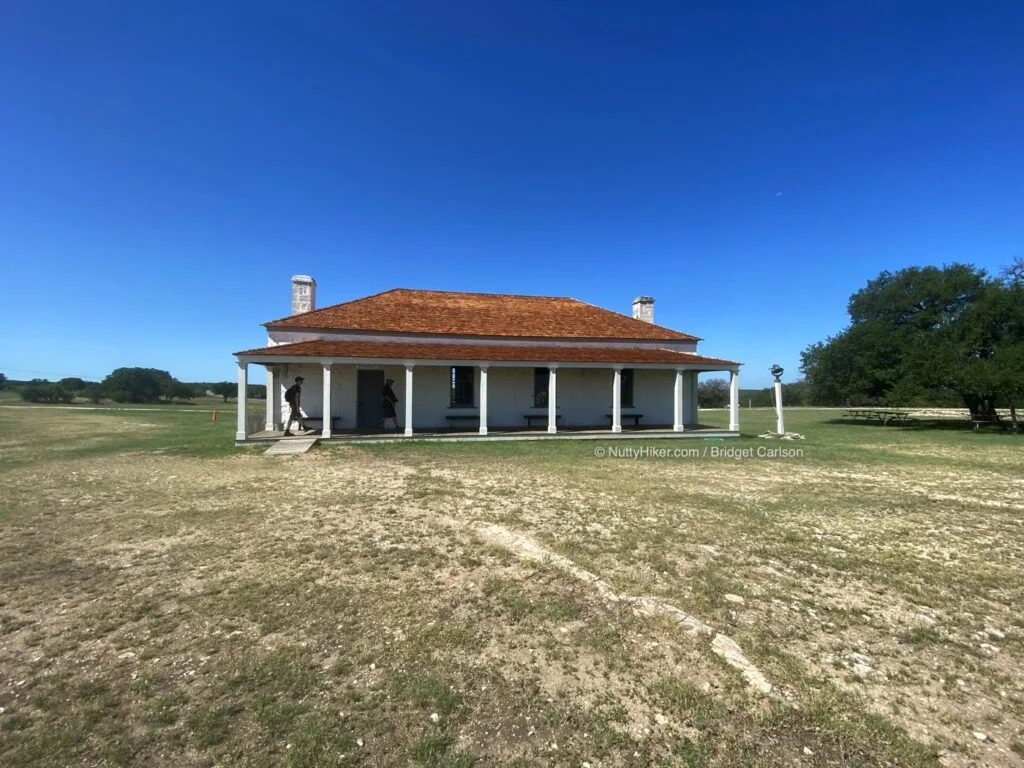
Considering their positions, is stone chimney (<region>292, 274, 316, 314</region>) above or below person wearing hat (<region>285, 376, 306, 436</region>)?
above

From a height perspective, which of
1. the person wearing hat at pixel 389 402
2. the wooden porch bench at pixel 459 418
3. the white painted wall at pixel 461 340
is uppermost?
the white painted wall at pixel 461 340

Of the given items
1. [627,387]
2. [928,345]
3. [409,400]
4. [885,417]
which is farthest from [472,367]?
[885,417]

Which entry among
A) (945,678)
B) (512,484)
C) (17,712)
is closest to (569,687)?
(945,678)

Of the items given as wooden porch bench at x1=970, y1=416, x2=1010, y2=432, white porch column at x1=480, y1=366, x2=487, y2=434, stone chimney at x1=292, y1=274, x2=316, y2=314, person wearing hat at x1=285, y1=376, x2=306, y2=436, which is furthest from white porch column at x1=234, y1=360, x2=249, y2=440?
wooden porch bench at x1=970, y1=416, x2=1010, y2=432

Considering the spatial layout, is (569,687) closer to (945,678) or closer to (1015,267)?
(945,678)

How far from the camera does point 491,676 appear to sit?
2.99m

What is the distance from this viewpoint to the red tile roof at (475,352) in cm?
1565

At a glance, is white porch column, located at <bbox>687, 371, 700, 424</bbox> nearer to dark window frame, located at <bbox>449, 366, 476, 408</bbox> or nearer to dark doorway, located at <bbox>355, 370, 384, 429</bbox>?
dark window frame, located at <bbox>449, 366, 476, 408</bbox>

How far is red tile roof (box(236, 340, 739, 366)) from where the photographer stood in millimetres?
15648

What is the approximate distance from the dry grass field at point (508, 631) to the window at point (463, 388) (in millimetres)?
11554

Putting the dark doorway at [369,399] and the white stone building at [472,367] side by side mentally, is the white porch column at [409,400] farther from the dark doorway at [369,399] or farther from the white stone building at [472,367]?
the dark doorway at [369,399]

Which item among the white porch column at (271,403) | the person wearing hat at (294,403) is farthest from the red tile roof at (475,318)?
the person wearing hat at (294,403)

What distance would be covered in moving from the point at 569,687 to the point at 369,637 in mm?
1458

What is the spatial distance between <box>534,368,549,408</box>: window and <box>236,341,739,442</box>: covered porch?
0.04 m
